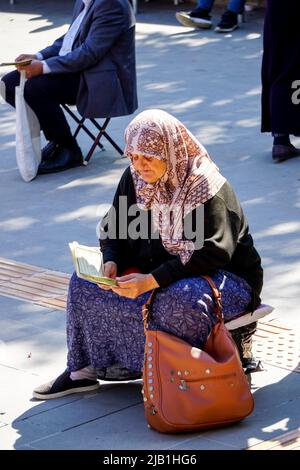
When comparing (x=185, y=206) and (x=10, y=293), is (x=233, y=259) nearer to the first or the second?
(x=185, y=206)

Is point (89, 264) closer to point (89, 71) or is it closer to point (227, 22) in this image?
point (89, 71)

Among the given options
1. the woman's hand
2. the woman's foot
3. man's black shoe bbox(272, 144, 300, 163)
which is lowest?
man's black shoe bbox(272, 144, 300, 163)

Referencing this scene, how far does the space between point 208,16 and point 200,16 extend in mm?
154

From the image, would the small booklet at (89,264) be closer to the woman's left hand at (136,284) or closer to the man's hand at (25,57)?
the woman's left hand at (136,284)

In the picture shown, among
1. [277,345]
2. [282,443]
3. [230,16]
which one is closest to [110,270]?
[277,345]

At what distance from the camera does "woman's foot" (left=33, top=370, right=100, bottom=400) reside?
16.6 ft

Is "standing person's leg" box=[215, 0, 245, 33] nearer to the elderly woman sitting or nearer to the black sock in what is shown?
the black sock

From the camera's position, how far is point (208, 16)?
13703 millimetres

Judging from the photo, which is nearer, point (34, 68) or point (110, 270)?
point (110, 270)

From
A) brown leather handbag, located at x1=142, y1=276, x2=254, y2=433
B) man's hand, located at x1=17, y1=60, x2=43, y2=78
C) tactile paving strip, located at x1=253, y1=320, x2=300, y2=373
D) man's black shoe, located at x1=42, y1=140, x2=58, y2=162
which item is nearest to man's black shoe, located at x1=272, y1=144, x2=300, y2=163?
man's black shoe, located at x1=42, y1=140, x2=58, y2=162

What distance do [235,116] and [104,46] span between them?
1.85m

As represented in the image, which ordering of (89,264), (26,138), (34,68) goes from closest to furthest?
(89,264) → (34,68) → (26,138)

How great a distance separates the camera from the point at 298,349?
5406mm

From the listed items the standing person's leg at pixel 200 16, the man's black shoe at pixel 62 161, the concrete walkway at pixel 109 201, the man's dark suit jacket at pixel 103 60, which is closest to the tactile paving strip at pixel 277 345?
the concrete walkway at pixel 109 201
